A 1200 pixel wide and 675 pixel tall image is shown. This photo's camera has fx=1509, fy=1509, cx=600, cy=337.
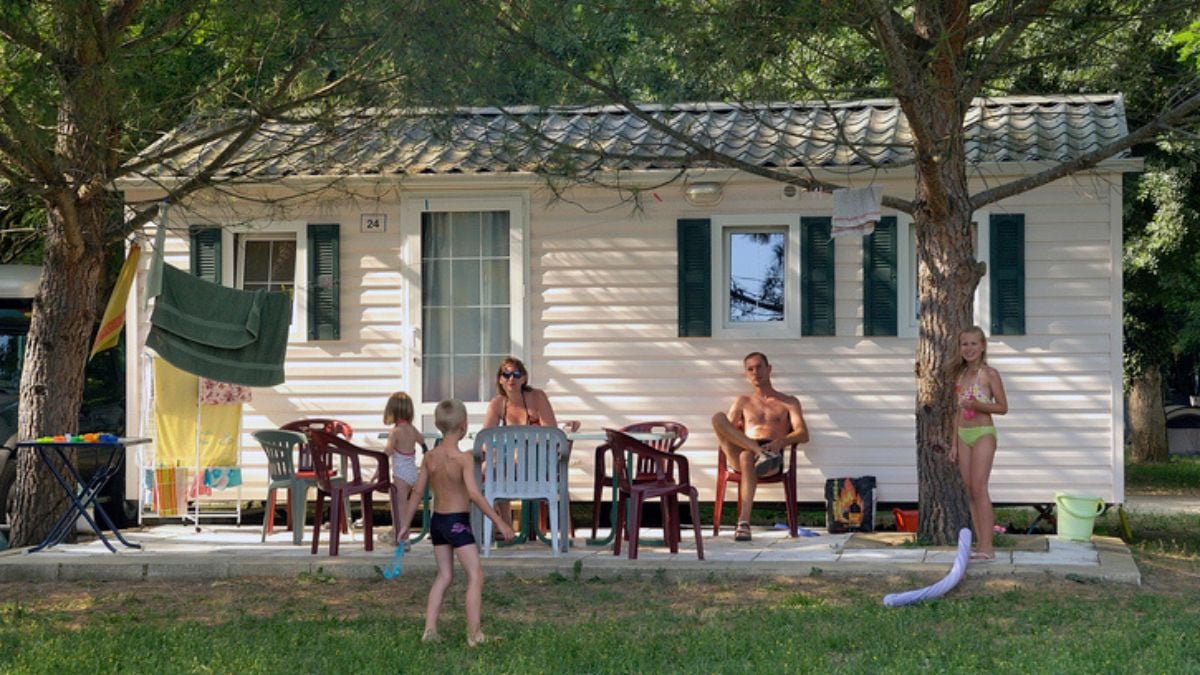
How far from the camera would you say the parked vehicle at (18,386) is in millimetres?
10930

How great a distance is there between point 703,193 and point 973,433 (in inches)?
128

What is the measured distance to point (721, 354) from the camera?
11.0 m

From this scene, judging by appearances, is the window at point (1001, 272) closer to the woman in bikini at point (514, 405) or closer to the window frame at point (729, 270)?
the window frame at point (729, 270)

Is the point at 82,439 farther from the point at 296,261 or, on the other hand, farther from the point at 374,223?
the point at 374,223

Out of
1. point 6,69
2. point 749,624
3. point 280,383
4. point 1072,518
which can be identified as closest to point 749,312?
point 1072,518

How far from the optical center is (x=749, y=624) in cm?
694

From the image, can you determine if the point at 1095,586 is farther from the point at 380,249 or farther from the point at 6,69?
the point at 6,69

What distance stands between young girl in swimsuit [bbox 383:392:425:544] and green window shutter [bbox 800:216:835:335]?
3189 mm

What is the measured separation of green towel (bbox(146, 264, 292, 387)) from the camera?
33.7 ft

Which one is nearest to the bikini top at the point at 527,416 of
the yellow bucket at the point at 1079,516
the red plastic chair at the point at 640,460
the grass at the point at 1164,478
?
the red plastic chair at the point at 640,460

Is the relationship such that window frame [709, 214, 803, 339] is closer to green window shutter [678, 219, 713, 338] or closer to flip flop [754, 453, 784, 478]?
green window shutter [678, 219, 713, 338]

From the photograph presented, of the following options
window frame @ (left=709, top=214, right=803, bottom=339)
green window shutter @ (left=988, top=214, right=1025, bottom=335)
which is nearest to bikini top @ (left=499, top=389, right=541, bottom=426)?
window frame @ (left=709, top=214, right=803, bottom=339)

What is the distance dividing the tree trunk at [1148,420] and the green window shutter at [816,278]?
10402 mm

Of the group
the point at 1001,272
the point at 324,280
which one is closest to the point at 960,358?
the point at 1001,272
